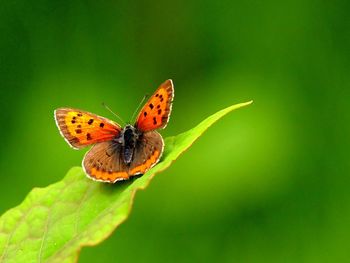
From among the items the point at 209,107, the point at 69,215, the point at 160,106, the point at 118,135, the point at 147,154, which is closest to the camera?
the point at 69,215

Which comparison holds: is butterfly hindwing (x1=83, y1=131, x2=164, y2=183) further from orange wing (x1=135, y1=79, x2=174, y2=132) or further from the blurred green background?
the blurred green background

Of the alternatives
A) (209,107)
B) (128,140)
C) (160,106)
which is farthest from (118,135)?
(209,107)

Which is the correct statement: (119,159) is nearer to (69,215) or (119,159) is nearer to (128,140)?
(128,140)

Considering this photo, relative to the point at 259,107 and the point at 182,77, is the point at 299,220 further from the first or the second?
the point at 182,77

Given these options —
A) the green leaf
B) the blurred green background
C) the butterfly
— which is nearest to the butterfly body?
the butterfly

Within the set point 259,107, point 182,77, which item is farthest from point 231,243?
point 182,77
